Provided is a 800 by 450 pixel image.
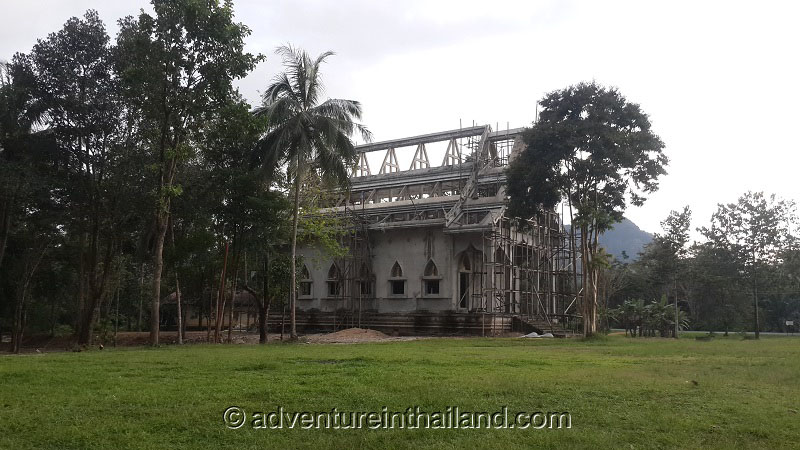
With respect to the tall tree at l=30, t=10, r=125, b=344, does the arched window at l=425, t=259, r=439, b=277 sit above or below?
below

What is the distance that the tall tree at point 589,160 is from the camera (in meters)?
28.0

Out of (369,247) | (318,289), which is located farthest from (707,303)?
(318,289)

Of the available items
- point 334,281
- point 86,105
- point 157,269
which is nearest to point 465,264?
point 334,281

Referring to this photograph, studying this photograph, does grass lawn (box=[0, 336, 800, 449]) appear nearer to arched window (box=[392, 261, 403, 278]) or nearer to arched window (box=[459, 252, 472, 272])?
arched window (box=[459, 252, 472, 272])

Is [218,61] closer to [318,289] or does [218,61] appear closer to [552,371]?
[552,371]

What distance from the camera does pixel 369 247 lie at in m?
39.2

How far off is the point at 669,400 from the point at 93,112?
20134mm

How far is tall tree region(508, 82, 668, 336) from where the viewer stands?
28047 mm

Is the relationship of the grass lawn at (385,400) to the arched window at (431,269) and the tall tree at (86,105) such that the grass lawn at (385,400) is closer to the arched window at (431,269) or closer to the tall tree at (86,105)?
the tall tree at (86,105)

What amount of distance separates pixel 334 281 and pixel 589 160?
18854mm

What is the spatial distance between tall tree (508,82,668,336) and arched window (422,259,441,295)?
28.1 feet

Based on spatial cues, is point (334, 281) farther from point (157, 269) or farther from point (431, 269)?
point (157, 269)

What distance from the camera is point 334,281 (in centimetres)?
4106

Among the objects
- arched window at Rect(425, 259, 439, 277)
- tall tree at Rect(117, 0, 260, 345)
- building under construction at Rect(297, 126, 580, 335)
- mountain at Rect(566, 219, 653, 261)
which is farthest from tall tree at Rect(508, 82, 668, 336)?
mountain at Rect(566, 219, 653, 261)
